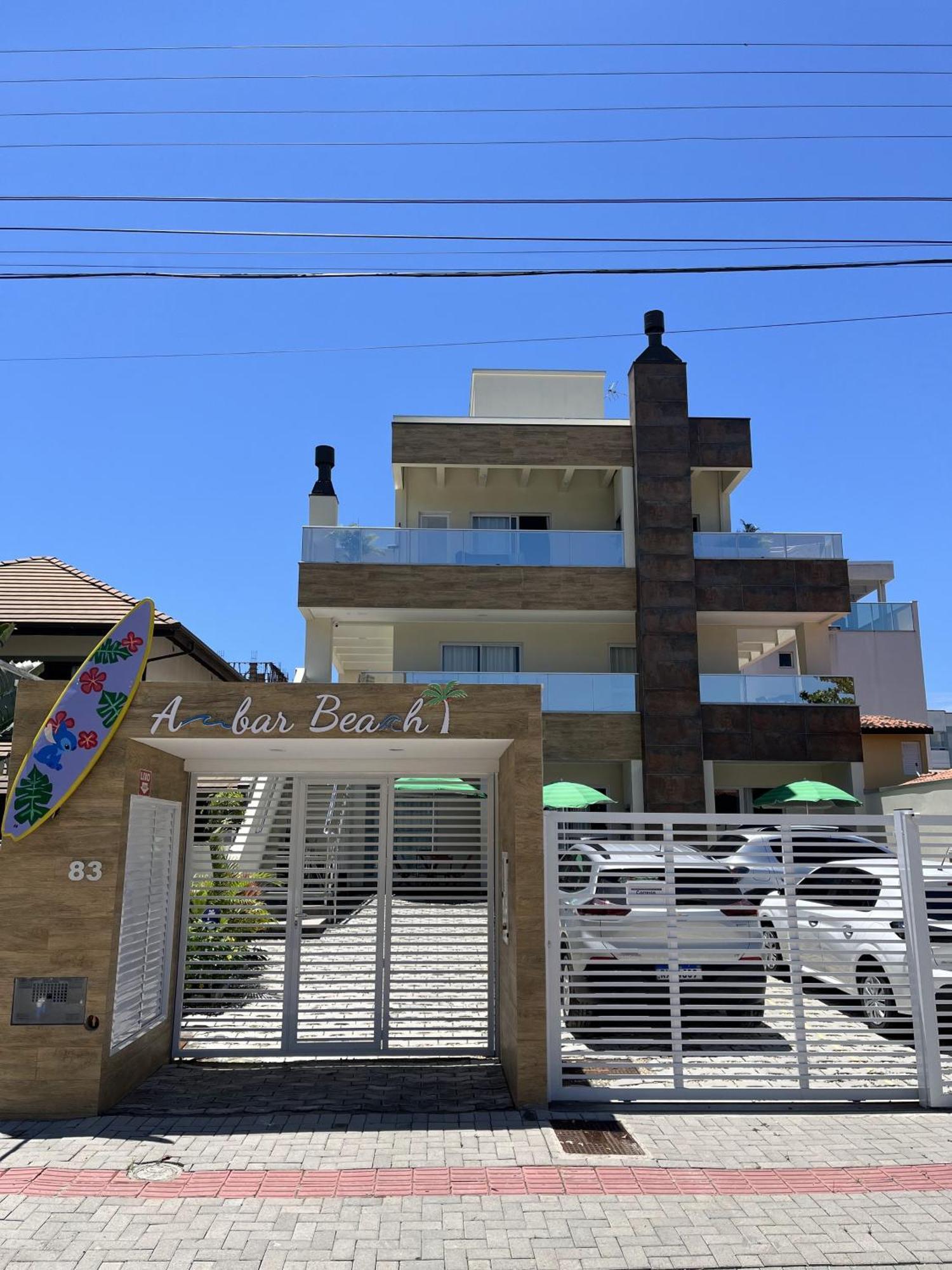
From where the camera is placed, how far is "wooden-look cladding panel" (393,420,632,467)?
23.1 m

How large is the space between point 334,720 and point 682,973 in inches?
137

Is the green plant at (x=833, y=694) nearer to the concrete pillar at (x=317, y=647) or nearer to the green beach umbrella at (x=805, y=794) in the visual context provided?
the green beach umbrella at (x=805, y=794)

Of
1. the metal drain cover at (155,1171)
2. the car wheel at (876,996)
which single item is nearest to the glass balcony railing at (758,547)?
the car wheel at (876,996)

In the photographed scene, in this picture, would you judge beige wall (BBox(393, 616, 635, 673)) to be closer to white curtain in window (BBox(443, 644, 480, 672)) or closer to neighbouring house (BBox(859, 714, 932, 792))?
white curtain in window (BBox(443, 644, 480, 672))

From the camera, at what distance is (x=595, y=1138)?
6.59 metres

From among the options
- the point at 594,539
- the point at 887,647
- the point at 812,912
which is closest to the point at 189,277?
the point at 812,912

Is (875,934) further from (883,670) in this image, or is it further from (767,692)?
(883,670)

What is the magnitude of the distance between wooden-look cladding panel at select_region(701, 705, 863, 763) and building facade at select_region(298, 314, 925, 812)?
0.14ft

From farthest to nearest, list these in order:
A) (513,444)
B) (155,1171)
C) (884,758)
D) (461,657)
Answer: (884,758) → (461,657) → (513,444) → (155,1171)

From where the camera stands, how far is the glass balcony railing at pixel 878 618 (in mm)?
33219

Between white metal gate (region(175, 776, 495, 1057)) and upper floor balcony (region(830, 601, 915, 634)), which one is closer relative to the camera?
white metal gate (region(175, 776, 495, 1057))

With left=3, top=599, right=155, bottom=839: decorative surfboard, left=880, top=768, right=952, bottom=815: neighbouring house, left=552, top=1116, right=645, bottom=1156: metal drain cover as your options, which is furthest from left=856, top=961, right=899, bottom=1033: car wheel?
left=880, top=768, right=952, bottom=815: neighbouring house

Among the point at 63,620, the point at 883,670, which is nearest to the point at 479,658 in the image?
→ the point at 63,620

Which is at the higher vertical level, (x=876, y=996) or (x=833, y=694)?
(x=833, y=694)
